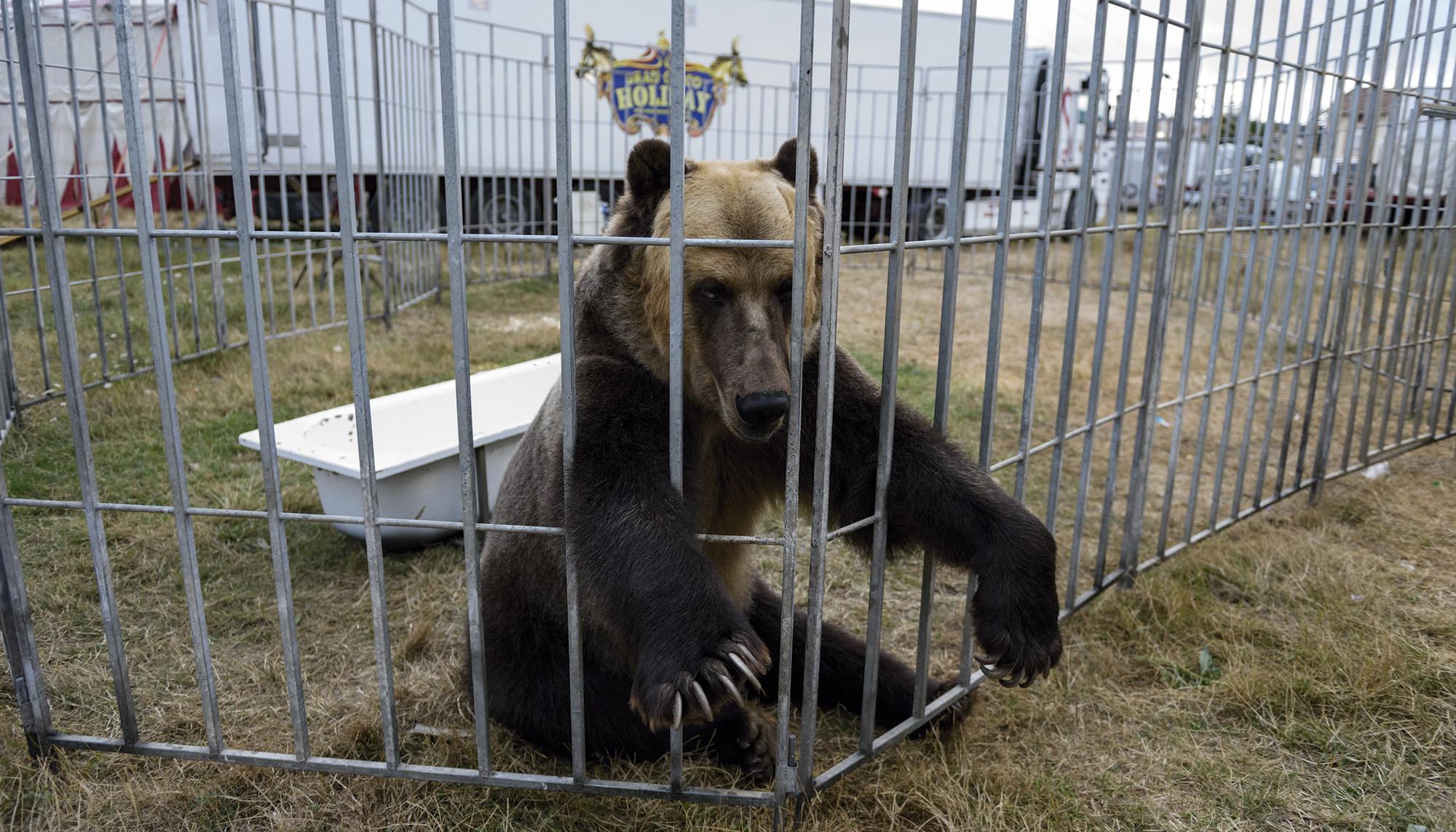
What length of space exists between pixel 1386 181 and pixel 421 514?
16.0 feet

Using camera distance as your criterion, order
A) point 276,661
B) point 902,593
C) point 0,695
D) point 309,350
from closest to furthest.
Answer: point 0,695, point 276,661, point 902,593, point 309,350

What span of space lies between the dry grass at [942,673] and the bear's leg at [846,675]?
124mm

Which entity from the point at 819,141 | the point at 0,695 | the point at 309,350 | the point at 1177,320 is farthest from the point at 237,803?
the point at 819,141

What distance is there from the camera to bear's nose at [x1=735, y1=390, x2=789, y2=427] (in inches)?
92.3

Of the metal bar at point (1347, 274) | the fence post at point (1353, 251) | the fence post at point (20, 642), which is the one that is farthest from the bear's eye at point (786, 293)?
the fence post at point (1353, 251)

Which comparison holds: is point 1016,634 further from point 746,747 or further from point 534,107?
point 534,107

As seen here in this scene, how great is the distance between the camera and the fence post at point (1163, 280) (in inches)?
147

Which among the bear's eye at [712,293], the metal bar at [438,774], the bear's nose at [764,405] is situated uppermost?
the bear's eye at [712,293]

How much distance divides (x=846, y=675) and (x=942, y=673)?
569mm

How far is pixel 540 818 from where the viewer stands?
9.25 feet

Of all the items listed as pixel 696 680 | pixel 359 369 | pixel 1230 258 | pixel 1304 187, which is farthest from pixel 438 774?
pixel 1304 187

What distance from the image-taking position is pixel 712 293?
2.62 metres

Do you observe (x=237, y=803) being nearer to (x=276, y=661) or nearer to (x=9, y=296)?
(x=276, y=661)

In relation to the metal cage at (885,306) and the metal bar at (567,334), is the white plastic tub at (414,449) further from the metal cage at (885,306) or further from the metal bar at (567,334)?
the metal bar at (567,334)
